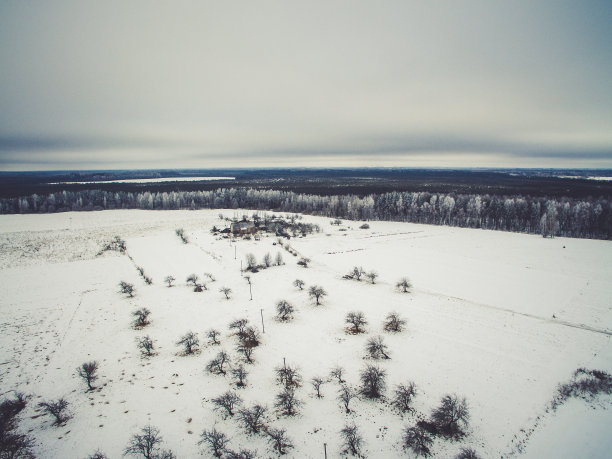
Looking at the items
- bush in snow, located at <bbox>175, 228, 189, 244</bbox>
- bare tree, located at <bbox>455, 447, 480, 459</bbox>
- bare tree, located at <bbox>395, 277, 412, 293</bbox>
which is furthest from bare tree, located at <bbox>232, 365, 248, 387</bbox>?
bush in snow, located at <bbox>175, 228, 189, 244</bbox>

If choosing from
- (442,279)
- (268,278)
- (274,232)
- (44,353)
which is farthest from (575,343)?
(274,232)

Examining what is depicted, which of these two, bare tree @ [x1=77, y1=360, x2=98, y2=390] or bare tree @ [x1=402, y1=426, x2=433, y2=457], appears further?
bare tree @ [x1=77, y1=360, x2=98, y2=390]

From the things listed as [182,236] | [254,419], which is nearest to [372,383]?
[254,419]

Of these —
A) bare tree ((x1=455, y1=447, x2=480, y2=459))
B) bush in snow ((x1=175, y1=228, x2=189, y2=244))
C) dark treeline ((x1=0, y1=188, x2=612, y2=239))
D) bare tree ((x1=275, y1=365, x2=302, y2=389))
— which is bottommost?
bush in snow ((x1=175, y1=228, x2=189, y2=244))

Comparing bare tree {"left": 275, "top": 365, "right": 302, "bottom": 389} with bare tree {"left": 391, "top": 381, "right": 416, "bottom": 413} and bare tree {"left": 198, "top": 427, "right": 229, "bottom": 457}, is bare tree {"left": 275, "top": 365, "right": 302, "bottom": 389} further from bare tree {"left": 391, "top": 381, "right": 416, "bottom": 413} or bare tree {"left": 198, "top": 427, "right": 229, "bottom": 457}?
bare tree {"left": 391, "top": 381, "right": 416, "bottom": 413}

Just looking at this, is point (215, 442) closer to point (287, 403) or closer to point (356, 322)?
point (287, 403)

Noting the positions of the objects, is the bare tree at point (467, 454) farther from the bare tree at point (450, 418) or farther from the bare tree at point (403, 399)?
the bare tree at point (403, 399)

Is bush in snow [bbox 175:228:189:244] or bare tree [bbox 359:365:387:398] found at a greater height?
bare tree [bbox 359:365:387:398]
